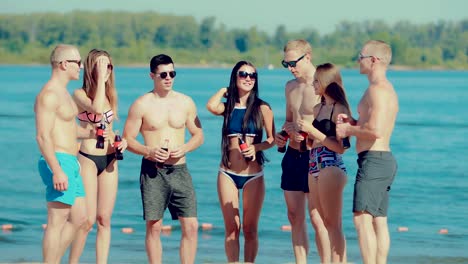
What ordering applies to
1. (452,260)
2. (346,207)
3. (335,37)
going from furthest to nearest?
(335,37) → (346,207) → (452,260)

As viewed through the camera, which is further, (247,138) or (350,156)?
(350,156)

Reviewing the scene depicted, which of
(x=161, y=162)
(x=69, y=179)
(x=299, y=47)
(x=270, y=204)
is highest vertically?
(x=299, y=47)

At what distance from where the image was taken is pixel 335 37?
7042 inches

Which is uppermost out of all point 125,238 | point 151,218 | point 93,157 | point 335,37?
point 335,37

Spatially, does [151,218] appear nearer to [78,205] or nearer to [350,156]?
[78,205]

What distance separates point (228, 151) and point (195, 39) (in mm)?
161870

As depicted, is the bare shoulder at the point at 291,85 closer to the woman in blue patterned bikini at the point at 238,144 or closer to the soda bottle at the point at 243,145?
the woman in blue patterned bikini at the point at 238,144

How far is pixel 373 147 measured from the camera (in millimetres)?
8141

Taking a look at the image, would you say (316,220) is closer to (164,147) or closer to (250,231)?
(250,231)

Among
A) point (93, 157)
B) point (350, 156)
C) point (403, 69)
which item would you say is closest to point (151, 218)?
point (93, 157)

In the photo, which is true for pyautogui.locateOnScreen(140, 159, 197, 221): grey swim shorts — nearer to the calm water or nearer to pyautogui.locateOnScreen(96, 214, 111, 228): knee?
pyautogui.locateOnScreen(96, 214, 111, 228): knee

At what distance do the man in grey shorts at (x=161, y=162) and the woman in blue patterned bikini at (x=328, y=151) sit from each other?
116 centimetres

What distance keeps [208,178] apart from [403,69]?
14672 cm

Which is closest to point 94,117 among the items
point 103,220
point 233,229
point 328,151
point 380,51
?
point 103,220
